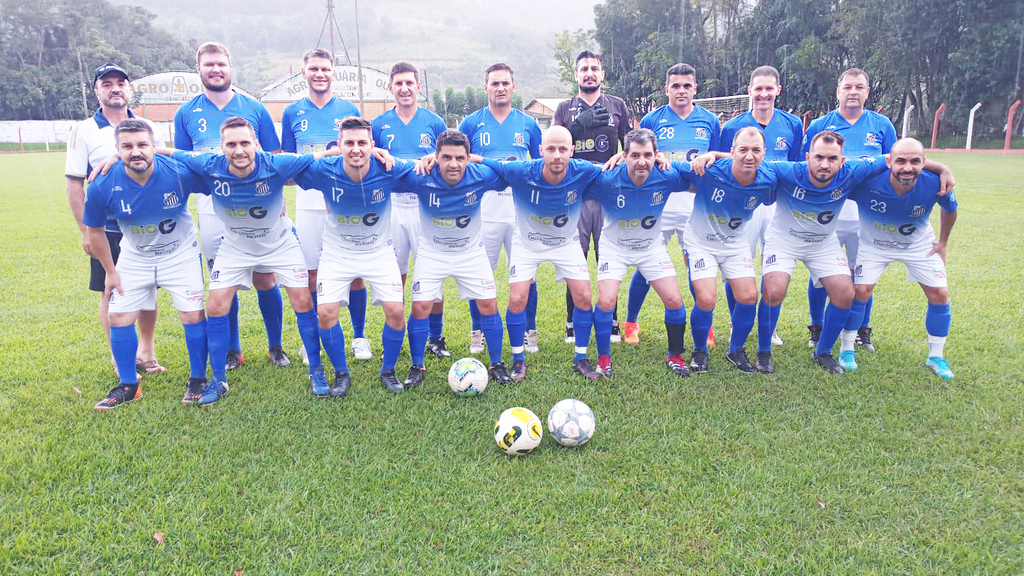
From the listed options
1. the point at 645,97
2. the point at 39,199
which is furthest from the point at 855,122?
the point at 645,97

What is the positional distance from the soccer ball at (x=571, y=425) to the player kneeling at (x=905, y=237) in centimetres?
249

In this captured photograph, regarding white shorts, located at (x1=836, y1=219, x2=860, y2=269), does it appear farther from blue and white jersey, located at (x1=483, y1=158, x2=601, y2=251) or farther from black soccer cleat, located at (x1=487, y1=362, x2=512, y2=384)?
black soccer cleat, located at (x1=487, y1=362, x2=512, y2=384)

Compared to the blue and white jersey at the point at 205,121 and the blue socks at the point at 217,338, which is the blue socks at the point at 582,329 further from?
the blue and white jersey at the point at 205,121

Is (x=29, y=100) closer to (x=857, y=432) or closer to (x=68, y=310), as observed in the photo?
(x=68, y=310)

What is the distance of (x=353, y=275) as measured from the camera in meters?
4.69

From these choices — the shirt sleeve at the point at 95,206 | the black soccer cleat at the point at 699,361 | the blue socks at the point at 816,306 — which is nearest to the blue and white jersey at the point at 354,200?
the shirt sleeve at the point at 95,206

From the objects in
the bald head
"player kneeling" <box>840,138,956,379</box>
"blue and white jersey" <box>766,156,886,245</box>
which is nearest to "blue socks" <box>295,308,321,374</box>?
the bald head

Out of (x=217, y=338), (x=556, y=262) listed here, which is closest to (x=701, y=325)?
(x=556, y=262)

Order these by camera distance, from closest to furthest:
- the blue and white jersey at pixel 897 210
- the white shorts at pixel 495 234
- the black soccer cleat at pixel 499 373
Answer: the blue and white jersey at pixel 897 210, the black soccer cleat at pixel 499 373, the white shorts at pixel 495 234

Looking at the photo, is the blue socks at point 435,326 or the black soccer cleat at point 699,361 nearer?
the black soccer cleat at point 699,361

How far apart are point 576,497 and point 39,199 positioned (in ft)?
57.9

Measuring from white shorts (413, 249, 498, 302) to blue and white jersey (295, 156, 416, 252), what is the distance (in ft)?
1.20

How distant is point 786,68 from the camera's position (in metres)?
33.8

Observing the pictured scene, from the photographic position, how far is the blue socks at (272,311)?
16.8ft
